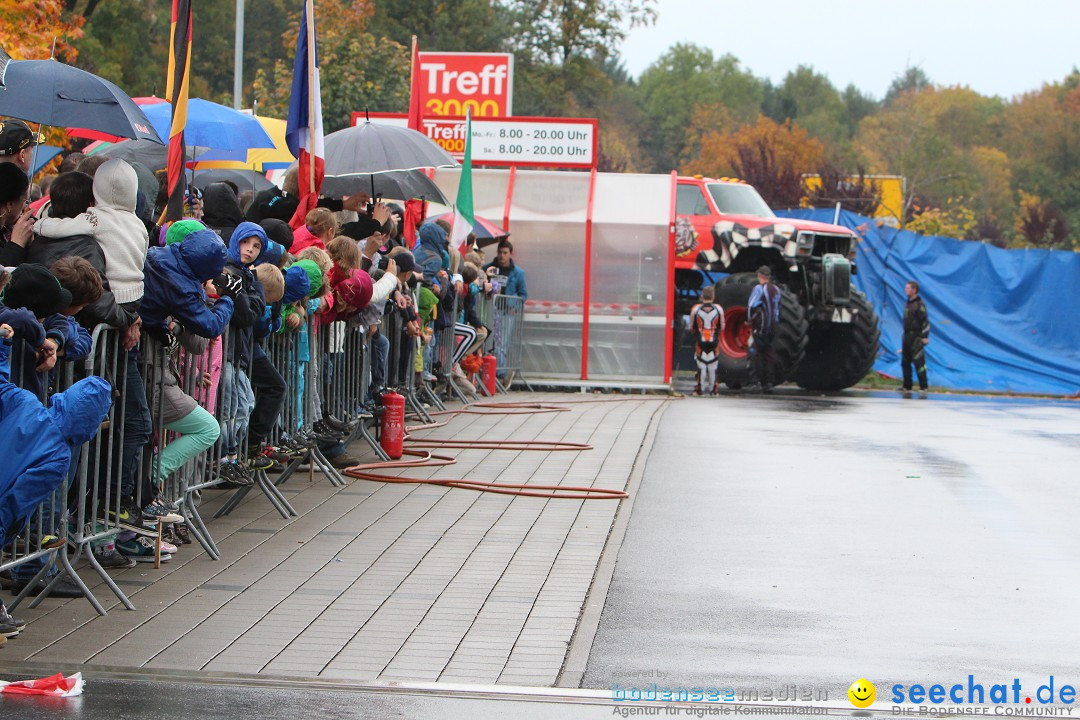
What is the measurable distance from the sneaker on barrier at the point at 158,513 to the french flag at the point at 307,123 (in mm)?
4328

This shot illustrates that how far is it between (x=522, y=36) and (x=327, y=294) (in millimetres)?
51592

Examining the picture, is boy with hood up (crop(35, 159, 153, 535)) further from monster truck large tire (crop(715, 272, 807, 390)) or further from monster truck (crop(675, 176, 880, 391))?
monster truck (crop(675, 176, 880, 391))

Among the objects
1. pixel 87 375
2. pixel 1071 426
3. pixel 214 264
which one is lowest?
pixel 1071 426

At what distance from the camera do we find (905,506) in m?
10.9

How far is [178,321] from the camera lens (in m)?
7.66

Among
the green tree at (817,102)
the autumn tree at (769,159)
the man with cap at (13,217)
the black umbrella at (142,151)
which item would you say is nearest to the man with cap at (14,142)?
the man with cap at (13,217)

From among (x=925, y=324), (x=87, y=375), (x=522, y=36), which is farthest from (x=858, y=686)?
(x=522, y=36)

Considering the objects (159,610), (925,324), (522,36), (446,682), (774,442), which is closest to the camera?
(446,682)

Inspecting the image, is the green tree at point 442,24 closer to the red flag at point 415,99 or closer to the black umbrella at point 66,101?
the red flag at point 415,99

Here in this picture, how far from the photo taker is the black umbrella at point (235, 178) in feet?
49.1

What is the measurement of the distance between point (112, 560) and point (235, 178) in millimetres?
8984

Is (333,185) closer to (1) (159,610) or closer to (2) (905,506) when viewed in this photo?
(2) (905,506)

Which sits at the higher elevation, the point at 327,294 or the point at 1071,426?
the point at 327,294

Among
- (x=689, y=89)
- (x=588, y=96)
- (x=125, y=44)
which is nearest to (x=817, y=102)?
(x=689, y=89)
